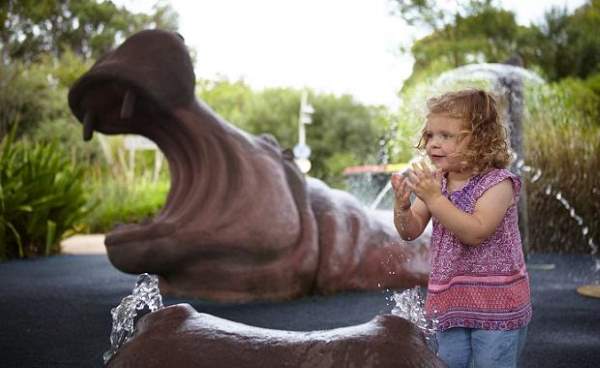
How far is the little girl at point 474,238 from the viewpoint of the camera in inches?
52.8

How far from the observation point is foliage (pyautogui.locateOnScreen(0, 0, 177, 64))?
18.2 m

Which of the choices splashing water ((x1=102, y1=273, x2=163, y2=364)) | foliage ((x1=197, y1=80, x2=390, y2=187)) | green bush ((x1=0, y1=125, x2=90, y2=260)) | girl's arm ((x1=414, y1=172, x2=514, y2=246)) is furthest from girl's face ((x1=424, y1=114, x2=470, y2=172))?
foliage ((x1=197, y1=80, x2=390, y2=187))

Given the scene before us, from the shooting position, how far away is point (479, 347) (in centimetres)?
136

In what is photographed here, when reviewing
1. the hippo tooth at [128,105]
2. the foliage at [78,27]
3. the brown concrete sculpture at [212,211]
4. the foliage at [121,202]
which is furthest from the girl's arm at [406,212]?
the foliage at [78,27]

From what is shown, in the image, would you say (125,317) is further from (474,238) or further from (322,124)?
(322,124)

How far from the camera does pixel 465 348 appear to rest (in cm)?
140

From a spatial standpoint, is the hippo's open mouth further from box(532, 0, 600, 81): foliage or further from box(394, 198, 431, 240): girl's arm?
box(532, 0, 600, 81): foliage

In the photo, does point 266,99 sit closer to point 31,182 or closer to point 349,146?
point 349,146

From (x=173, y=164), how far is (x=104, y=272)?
1714mm

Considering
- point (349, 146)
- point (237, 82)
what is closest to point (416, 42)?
point (349, 146)

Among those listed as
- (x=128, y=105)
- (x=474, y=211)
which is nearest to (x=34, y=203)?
(x=128, y=105)

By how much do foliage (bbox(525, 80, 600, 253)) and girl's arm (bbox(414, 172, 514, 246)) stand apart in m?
5.49

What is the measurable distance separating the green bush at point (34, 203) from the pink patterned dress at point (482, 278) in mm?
4860

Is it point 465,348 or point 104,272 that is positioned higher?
point 465,348
